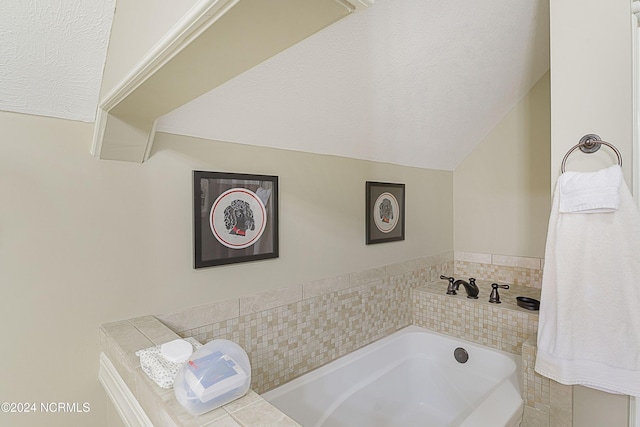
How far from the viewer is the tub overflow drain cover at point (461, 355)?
2.46 metres

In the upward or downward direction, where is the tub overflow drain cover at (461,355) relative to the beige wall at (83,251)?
downward

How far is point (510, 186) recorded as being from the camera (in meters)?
3.03

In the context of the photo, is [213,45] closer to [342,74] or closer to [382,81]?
[342,74]

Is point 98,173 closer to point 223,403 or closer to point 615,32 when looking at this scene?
point 223,403

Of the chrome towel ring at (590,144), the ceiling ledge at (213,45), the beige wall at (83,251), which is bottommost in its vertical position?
the beige wall at (83,251)

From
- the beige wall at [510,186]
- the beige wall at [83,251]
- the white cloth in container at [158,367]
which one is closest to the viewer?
the white cloth in container at [158,367]

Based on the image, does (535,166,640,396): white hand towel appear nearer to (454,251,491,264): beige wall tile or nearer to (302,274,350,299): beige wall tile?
(302,274,350,299): beige wall tile

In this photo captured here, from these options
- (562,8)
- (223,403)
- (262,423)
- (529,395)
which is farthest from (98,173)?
(529,395)

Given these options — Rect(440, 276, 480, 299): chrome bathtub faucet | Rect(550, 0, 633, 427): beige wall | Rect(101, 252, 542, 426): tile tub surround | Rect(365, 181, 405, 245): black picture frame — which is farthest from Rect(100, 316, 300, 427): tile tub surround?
Rect(440, 276, 480, 299): chrome bathtub faucet

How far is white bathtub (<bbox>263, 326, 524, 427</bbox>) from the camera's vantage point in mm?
1883

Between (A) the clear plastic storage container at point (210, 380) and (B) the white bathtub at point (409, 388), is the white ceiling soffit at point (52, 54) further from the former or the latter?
(B) the white bathtub at point (409, 388)

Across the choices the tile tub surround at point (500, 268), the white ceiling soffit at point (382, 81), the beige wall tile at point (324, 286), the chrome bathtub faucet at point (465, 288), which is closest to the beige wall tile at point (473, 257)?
the tile tub surround at point (500, 268)

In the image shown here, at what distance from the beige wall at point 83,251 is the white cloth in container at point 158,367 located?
44 cm

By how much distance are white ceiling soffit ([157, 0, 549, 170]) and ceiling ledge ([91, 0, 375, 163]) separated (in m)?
0.46
